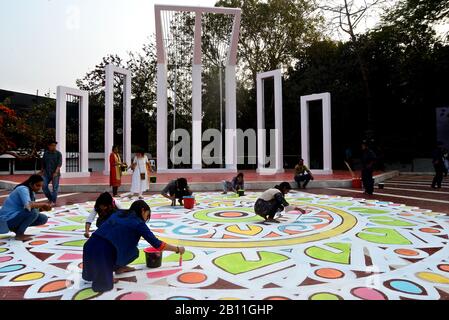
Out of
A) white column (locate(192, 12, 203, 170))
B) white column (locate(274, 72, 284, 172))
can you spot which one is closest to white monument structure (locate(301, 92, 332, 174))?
white column (locate(274, 72, 284, 172))

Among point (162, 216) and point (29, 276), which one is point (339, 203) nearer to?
point (162, 216)

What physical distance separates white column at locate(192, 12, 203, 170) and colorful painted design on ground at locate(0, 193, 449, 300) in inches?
395

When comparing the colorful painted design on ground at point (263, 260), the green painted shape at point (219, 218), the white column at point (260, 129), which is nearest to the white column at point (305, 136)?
the white column at point (260, 129)

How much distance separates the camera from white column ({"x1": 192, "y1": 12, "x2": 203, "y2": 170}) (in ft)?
53.0

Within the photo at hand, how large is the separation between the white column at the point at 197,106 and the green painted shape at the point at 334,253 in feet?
40.7

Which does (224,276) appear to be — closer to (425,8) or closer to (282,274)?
(282,274)

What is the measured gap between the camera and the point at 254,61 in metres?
26.3

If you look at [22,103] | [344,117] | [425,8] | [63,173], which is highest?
[425,8]

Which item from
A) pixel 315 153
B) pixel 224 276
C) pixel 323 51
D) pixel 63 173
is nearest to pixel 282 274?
pixel 224 276

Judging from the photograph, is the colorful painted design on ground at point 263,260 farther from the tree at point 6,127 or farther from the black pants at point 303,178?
the tree at point 6,127

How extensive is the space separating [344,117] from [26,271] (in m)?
22.3

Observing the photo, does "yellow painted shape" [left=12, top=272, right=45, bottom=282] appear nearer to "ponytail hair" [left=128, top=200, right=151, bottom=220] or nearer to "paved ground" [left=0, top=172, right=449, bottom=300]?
"paved ground" [left=0, top=172, right=449, bottom=300]

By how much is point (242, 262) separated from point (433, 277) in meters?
1.93

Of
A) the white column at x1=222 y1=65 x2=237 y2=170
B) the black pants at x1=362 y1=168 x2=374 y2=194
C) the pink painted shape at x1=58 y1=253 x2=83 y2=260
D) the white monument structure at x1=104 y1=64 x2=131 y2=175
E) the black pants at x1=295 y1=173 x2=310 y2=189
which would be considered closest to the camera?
the pink painted shape at x1=58 y1=253 x2=83 y2=260
